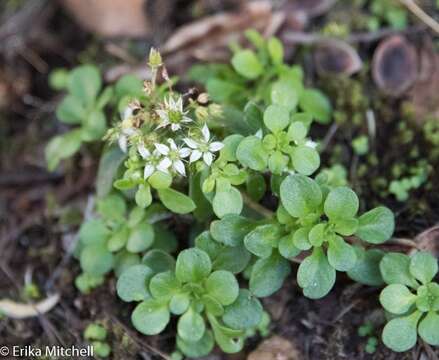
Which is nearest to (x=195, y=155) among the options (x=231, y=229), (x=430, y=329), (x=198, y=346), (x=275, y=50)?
(x=231, y=229)

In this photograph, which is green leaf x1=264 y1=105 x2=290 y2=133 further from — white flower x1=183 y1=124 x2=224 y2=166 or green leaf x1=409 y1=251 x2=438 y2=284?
green leaf x1=409 y1=251 x2=438 y2=284

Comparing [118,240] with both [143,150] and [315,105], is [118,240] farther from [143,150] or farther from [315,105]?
[315,105]

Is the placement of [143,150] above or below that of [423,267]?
above

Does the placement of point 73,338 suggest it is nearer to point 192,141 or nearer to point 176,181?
point 176,181

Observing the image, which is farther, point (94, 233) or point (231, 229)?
point (94, 233)

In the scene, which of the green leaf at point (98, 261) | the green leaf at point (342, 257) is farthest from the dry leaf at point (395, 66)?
the green leaf at point (98, 261)

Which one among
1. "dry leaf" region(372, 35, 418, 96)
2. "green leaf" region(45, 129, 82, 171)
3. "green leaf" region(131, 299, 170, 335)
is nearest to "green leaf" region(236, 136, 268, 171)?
"green leaf" region(131, 299, 170, 335)
